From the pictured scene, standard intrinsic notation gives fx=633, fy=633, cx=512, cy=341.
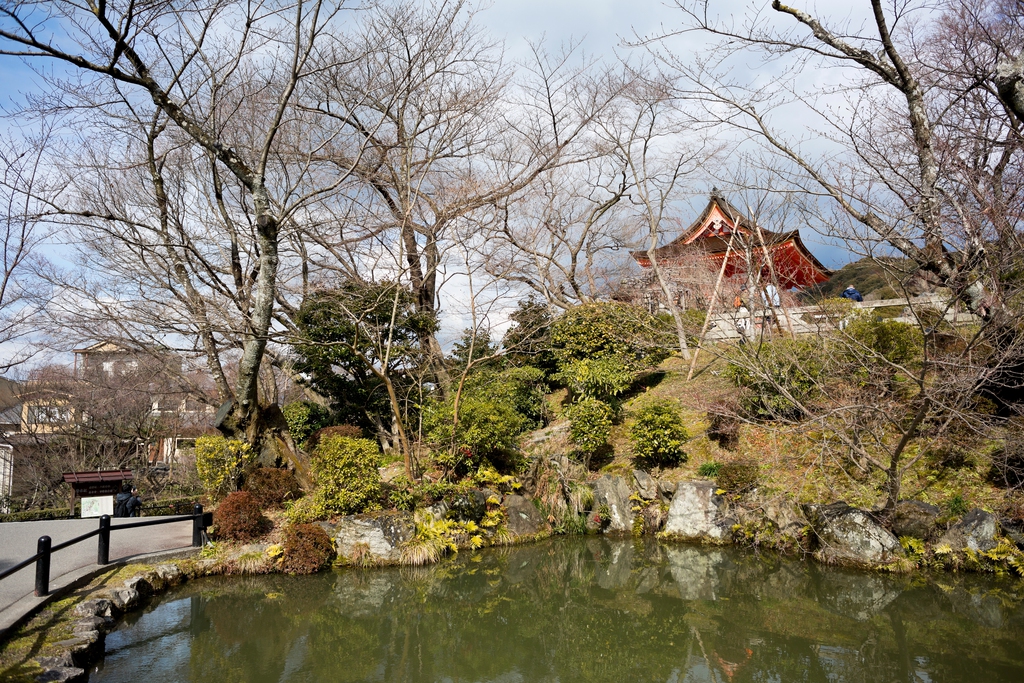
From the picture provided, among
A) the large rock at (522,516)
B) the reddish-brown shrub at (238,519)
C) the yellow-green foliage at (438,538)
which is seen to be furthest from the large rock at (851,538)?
the reddish-brown shrub at (238,519)

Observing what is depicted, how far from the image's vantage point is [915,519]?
8.04m

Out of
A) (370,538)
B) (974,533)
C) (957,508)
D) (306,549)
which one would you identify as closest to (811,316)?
(957,508)

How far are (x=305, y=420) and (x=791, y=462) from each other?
31.4ft

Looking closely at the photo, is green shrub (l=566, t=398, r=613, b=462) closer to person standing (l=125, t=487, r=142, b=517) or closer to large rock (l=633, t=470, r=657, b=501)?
large rock (l=633, t=470, r=657, b=501)

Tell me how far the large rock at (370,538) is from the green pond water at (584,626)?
0.25m

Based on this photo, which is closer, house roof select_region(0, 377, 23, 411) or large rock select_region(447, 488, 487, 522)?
large rock select_region(447, 488, 487, 522)

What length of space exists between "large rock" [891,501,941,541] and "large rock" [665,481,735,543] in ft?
7.32

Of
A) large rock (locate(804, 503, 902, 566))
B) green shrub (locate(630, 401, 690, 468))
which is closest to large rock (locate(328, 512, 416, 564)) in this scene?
green shrub (locate(630, 401, 690, 468))

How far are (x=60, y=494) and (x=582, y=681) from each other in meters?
14.7

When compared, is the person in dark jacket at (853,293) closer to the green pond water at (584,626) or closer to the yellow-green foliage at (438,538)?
the green pond water at (584,626)

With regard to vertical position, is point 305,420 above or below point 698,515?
above

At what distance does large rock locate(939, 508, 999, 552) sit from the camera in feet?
24.9

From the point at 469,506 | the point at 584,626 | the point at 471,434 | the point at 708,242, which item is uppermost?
the point at 708,242

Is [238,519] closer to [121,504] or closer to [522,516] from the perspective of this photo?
[121,504]
